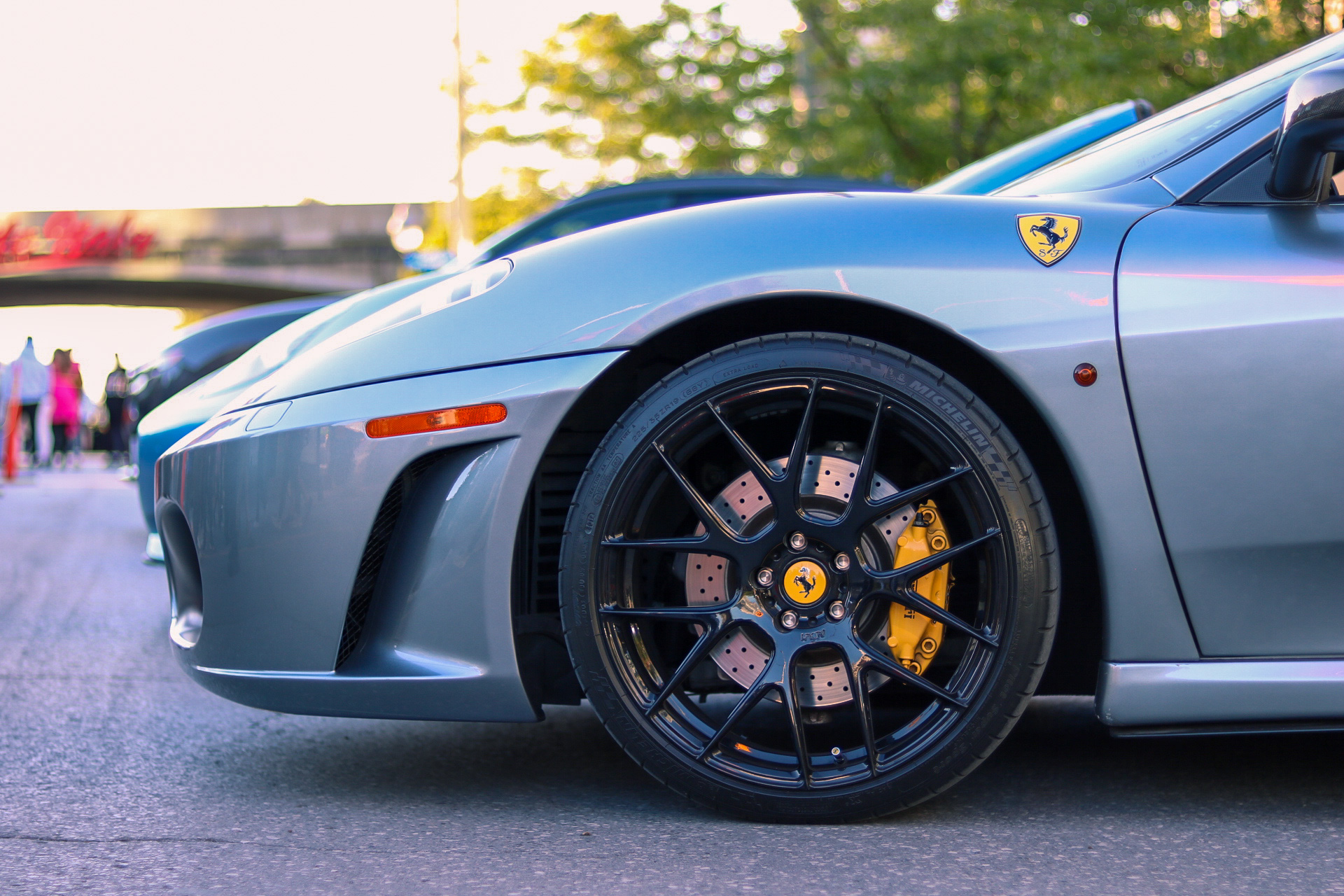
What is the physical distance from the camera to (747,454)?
1.94m

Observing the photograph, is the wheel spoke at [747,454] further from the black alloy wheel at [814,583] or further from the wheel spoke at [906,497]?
the wheel spoke at [906,497]

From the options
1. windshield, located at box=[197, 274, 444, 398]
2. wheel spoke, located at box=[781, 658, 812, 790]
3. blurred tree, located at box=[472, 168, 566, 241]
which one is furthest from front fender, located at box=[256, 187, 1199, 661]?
blurred tree, located at box=[472, 168, 566, 241]

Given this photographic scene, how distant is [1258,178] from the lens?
6.58 feet

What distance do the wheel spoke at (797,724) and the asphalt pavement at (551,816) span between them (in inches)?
3.6

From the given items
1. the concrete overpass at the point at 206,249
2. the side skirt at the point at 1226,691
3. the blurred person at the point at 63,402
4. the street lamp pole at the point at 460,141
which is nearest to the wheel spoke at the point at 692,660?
the side skirt at the point at 1226,691

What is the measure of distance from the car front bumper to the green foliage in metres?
6.68

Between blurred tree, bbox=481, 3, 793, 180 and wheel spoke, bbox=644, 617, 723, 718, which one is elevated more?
blurred tree, bbox=481, 3, 793, 180

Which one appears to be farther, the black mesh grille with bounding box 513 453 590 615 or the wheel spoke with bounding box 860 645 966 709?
the black mesh grille with bounding box 513 453 590 615

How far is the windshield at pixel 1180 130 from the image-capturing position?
2.13m

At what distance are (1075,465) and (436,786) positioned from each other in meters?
1.28

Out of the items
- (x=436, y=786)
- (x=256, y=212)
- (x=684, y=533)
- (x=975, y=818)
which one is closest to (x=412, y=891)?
(x=436, y=786)

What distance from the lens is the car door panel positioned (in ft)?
6.03

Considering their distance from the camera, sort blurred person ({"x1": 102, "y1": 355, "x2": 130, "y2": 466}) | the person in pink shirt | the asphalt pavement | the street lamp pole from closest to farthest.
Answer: the asphalt pavement, the person in pink shirt, blurred person ({"x1": 102, "y1": 355, "x2": 130, "y2": 466}), the street lamp pole

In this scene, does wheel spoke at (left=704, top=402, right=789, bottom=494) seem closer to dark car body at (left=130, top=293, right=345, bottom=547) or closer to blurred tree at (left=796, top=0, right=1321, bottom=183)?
dark car body at (left=130, top=293, right=345, bottom=547)
